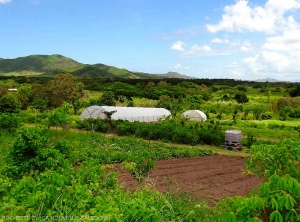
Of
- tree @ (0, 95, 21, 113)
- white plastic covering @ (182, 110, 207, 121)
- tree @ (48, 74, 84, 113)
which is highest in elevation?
tree @ (48, 74, 84, 113)

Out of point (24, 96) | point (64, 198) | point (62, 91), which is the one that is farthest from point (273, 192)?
point (24, 96)

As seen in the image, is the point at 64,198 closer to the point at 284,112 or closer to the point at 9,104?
the point at 9,104

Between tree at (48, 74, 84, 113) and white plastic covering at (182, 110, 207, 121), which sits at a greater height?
tree at (48, 74, 84, 113)

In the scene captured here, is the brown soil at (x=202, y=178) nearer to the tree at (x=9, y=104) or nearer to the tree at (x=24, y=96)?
the tree at (x=9, y=104)

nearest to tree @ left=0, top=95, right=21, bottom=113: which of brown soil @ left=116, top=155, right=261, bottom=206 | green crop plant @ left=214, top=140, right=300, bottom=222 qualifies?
brown soil @ left=116, top=155, right=261, bottom=206

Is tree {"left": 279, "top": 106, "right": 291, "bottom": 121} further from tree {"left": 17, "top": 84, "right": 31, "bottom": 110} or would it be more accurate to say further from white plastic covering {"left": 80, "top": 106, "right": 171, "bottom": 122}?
tree {"left": 17, "top": 84, "right": 31, "bottom": 110}

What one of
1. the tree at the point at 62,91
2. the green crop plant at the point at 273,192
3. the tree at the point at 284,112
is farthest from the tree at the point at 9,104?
the green crop plant at the point at 273,192

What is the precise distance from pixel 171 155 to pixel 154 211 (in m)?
13.0

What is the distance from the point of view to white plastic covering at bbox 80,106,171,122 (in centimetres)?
2984

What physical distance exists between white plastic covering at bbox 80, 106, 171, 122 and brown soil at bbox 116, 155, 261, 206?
14901 mm

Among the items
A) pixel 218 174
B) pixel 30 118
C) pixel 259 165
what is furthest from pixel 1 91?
pixel 259 165

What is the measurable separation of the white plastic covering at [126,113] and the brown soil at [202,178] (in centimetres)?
1490

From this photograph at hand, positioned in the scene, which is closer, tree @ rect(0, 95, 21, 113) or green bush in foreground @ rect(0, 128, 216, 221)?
green bush in foreground @ rect(0, 128, 216, 221)

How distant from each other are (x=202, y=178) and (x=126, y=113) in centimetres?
1982
